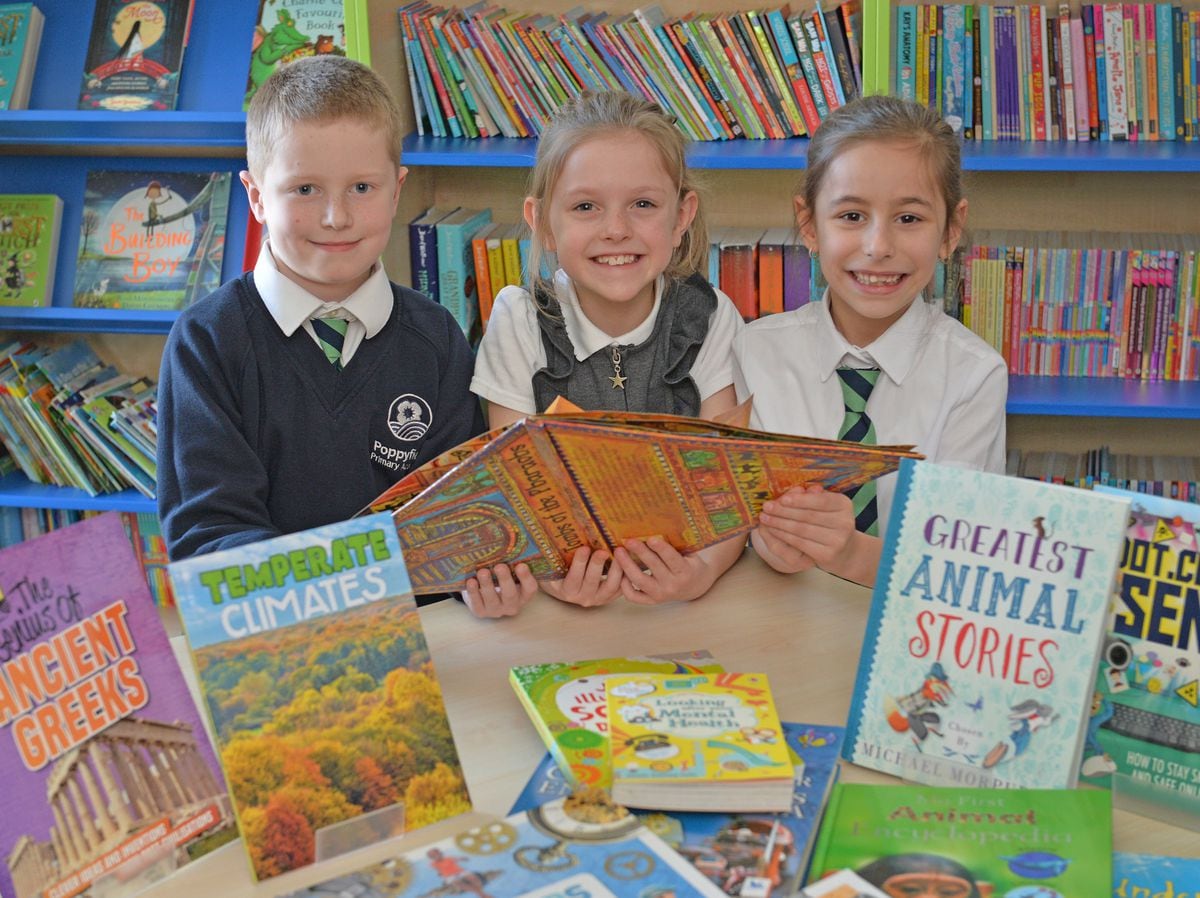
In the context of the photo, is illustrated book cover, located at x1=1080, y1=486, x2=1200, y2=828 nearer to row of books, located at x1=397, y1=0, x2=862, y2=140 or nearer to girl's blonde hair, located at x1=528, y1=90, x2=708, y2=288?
girl's blonde hair, located at x1=528, y1=90, x2=708, y2=288

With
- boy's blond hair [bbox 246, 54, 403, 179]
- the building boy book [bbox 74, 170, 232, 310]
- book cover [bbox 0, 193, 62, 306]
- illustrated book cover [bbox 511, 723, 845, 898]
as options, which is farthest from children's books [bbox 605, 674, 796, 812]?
book cover [bbox 0, 193, 62, 306]

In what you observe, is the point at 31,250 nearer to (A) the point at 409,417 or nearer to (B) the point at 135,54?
(B) the point at 135,54

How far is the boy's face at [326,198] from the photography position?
58.6 inches

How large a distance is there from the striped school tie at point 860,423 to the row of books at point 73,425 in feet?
5.95

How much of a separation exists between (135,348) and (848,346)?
2140mm

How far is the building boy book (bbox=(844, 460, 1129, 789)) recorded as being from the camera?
0.95 m

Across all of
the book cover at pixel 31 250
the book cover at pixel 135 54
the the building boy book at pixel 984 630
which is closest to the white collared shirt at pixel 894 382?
the the building boy book at pixel 984 630

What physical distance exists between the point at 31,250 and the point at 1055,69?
2317mm

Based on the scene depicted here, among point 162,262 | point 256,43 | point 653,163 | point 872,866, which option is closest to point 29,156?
point 162,262

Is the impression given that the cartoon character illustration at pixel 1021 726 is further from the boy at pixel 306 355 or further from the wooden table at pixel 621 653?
the boy at pixel 306 355

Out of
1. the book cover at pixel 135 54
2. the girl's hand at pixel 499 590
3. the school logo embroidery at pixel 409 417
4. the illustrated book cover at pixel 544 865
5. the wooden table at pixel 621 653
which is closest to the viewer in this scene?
the illustrated book cover at pixel 544 865

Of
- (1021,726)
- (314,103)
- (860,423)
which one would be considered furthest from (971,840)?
(314,103)

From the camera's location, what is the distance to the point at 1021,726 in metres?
0.97

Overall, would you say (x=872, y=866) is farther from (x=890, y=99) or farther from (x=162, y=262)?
(x=162, y=262)
